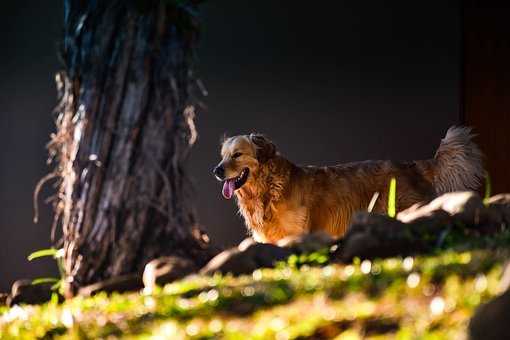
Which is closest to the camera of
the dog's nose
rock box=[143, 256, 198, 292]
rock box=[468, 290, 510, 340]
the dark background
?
rock box=[468, 290, 510, 340]

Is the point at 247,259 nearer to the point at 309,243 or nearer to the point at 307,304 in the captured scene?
the point at 309,243

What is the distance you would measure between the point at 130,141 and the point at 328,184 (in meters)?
3.50

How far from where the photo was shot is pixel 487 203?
5.77 m

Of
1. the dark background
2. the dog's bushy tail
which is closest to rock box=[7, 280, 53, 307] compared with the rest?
the dark background

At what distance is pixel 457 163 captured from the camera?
889 cm

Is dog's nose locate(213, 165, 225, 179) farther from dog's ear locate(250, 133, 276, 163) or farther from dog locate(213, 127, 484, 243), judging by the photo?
dog's ear locate(250, 133, 276, 163)

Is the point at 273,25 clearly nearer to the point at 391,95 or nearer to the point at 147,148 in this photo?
the point at 391,95

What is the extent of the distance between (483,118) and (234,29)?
8.06ft

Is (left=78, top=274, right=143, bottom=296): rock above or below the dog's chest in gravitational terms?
above

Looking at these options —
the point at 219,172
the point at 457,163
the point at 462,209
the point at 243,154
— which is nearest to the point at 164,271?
the point at 462,209

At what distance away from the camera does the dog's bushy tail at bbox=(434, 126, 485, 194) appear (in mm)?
8852

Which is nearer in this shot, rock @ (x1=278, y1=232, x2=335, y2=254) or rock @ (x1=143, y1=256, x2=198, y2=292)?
rock @ (x1=143, y1=256, x2=198, y2=292)

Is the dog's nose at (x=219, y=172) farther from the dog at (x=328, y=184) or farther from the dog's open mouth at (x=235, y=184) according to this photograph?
the dog's open mouth at (x=235, y=184)

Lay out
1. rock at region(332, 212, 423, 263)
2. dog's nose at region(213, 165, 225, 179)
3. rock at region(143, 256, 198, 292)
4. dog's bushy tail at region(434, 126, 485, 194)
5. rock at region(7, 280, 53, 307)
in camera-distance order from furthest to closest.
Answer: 1. dog's bushy tail at region(434, 126, 485, 194)
2. dog's nose at region(213, 165, 225, 179)
3. rock at region(7, 280, 53, 307)
4. rock at region(143, 256, 198, 292)
5. rock at region(332, 212, 423, 263)
